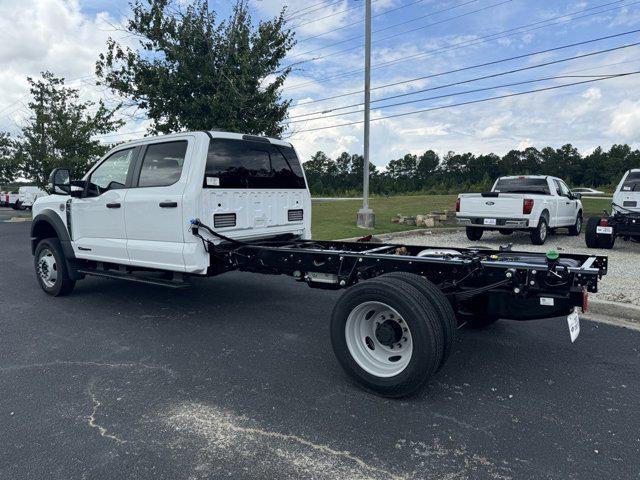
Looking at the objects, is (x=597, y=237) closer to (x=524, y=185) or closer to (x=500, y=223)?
(x=500, y=223)

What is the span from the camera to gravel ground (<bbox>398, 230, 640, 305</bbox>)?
666 centimetres

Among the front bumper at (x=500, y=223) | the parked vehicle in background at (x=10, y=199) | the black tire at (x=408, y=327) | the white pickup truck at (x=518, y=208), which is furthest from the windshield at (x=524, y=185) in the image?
the parked vehicle in background at (x=10, y=199)

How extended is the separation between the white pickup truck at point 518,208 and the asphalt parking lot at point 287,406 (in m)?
6.55

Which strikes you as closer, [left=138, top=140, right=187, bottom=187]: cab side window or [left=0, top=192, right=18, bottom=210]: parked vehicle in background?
[left=138, top=140, right=187, bottom=187]: cab side window

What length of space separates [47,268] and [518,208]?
32.6ft

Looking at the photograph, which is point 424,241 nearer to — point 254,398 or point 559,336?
point 559,336

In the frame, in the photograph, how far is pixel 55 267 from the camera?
695 centimetres

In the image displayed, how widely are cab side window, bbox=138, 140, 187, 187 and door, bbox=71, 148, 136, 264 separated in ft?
0.92

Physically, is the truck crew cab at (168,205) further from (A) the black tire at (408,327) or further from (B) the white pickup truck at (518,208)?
(B) the white pickup truck at (518,208)

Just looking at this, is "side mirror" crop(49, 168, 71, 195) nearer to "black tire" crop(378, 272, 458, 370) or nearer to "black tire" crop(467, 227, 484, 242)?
"black tire" crop(378, 272, 458, 370)

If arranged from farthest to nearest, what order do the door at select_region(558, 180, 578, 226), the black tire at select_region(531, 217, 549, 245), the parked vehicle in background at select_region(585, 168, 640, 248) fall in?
1. the door at select_region(558, 180, 578, 226)
2. the black tire at select_region(531, 217, 549, 245)
3. the parked vehicle in background at select_region(585, 168, 640, 248)

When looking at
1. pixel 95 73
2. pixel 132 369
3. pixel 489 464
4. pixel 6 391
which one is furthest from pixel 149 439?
pixel 95 73

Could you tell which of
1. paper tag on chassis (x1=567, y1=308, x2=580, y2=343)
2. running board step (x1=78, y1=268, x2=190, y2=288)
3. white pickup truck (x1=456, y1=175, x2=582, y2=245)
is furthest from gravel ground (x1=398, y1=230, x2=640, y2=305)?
running board step (x1=78, y1=268, x2=190, y2=288)

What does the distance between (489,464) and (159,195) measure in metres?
4.21
